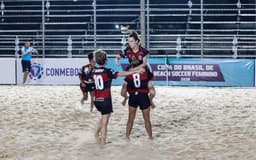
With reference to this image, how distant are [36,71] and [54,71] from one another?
0.75 metres

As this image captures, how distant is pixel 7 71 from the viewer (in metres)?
20.2

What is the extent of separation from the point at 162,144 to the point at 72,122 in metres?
2.73

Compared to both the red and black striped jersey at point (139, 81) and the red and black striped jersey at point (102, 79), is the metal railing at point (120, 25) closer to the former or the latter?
the red and black striped jersey at point (139, 81)

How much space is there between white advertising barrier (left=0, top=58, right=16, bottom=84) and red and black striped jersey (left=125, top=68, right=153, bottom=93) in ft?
42.8

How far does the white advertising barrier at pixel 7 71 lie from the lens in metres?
20.1

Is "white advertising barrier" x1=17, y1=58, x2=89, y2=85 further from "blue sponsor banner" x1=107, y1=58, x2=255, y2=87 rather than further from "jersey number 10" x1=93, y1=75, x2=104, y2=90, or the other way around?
"jersey number 10" x1=93, y1=75, x2=104, y2=90

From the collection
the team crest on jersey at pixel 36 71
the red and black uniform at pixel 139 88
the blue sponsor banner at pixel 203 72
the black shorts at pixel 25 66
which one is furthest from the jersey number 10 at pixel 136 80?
the team crest on jersey at pixel 36 71

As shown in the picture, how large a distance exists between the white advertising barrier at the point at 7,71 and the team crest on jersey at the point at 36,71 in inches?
28.2

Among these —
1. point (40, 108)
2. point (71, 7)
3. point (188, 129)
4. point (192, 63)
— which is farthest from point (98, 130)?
point (71, 7)

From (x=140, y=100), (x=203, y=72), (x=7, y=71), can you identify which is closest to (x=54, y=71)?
(x=7, y=71)

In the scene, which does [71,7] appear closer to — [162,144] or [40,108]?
[40,108]

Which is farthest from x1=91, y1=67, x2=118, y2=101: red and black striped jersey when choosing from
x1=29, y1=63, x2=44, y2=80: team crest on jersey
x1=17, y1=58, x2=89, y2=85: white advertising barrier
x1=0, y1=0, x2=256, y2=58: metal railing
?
x1=0, y1=0, x2=256, y2=58: metal railing

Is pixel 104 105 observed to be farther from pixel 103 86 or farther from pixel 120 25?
pixel 120 25

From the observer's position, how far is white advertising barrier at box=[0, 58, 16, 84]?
20141 mm
